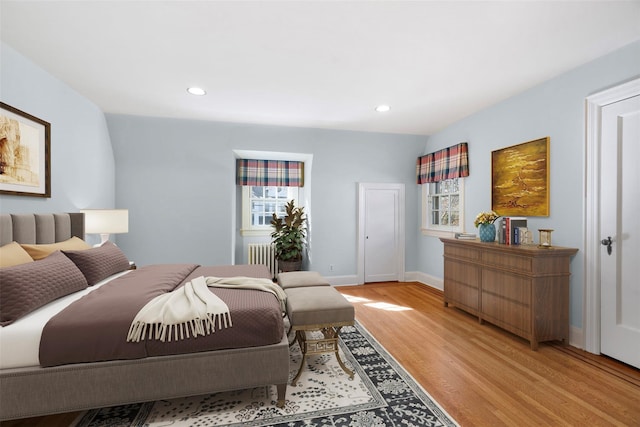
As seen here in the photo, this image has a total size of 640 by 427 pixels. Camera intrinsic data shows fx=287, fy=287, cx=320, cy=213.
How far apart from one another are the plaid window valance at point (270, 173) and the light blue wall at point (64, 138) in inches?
72.5

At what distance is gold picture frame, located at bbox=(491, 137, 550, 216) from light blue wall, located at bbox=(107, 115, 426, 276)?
1.76 meters

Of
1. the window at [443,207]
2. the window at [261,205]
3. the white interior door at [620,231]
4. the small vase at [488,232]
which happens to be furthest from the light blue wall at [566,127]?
the window at [261,205]

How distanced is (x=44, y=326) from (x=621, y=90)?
14.0 feet

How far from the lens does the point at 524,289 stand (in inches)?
104

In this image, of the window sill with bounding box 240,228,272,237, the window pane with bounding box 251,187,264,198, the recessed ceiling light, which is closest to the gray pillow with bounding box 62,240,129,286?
the recessed ceiling light

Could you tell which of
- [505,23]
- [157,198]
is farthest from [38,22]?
[505,23]

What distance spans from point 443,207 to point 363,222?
1.30 m

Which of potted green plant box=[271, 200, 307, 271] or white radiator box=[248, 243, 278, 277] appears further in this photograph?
white radiator box=[248, 243, 278, 277]

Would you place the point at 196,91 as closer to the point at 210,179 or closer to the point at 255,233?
the point at 210,179

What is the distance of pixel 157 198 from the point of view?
4160 millimetres

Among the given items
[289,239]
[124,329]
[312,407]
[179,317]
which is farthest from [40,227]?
[289,239]

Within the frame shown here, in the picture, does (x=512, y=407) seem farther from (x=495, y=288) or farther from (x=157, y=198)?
(x=157, y=198)

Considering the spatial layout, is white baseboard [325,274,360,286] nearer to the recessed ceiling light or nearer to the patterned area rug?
the patterned area rug

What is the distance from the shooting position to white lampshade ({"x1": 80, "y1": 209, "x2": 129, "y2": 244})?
3156 mm
